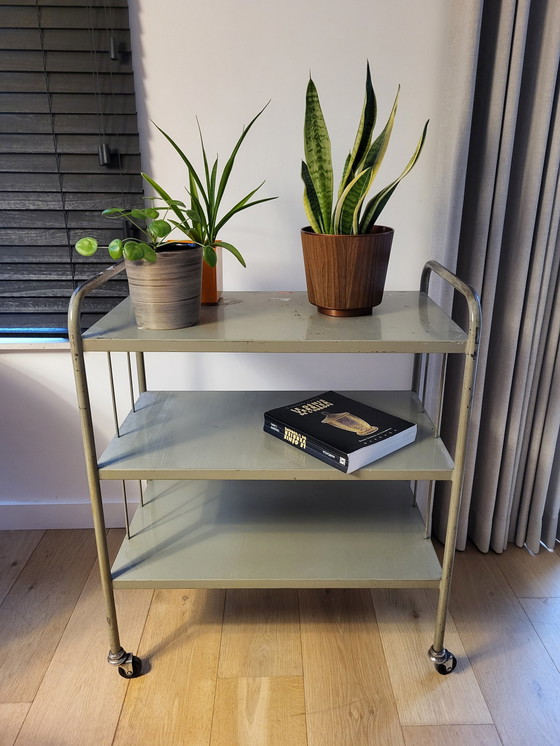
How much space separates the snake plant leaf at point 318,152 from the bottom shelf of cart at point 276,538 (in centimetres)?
69

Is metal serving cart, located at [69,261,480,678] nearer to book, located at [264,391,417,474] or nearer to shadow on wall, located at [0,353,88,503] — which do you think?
book, located at [264,391,417,474]

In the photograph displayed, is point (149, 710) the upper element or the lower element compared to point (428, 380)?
lower

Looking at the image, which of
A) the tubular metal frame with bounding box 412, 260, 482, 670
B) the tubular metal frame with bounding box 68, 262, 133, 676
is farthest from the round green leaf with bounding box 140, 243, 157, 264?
the tubular metal frame with bounding box 412, 260, 482, 670

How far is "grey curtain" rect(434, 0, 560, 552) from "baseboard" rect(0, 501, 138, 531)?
0.95 metres

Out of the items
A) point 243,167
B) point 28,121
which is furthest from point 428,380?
point 28,121

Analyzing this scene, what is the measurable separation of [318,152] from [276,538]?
84cm

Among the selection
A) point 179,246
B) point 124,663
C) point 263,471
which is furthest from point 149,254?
point 124,663

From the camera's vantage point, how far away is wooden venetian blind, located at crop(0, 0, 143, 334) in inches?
54.3

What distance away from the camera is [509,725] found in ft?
3.86

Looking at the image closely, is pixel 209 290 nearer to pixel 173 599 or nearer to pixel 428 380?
pixel 428 380

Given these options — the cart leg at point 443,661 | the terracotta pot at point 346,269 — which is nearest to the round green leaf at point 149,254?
the terracotta pot at point 346,269

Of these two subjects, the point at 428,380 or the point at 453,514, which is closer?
the point at 453,514

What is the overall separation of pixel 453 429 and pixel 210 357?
70 centimetres

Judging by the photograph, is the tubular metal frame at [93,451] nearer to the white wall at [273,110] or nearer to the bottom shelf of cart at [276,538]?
the bottom shelf of cart at [276,538]
